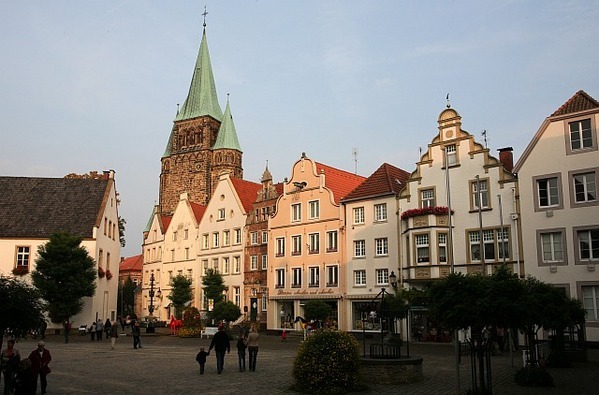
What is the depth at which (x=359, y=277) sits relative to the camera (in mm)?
44844

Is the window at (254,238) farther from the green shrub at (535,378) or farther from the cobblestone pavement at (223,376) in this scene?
the green shrub at (535,378)

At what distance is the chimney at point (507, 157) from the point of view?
40.0 metres

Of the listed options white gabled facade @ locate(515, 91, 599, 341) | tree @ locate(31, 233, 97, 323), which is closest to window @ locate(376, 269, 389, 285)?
white gabled facade @ locate(515, 91, 599, 341)

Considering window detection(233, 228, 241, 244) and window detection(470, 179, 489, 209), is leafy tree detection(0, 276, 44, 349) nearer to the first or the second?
window detection(470, 179, 489, 209)

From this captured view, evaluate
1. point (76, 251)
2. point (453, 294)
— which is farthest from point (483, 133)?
point (76, 251)

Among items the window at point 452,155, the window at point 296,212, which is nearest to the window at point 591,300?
the window at point 452,155

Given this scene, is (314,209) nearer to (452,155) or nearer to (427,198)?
(427,198)

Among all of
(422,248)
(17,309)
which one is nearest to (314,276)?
(422,248)

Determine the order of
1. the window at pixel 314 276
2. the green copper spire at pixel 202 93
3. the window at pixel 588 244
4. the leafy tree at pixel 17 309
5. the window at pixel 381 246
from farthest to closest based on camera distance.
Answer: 1. the green copper spire at pixel 202 93
2. the window at pixel 314 276
3. the window at pixel 381 246
4. the window at pixel 588 244
5. the leafy tree at pixel 17 309

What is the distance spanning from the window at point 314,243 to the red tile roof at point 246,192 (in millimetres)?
10493

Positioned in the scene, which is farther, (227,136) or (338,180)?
(227,136)

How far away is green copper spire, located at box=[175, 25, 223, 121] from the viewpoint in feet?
379

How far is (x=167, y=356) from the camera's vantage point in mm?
28031

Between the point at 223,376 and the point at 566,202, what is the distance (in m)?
23.7
